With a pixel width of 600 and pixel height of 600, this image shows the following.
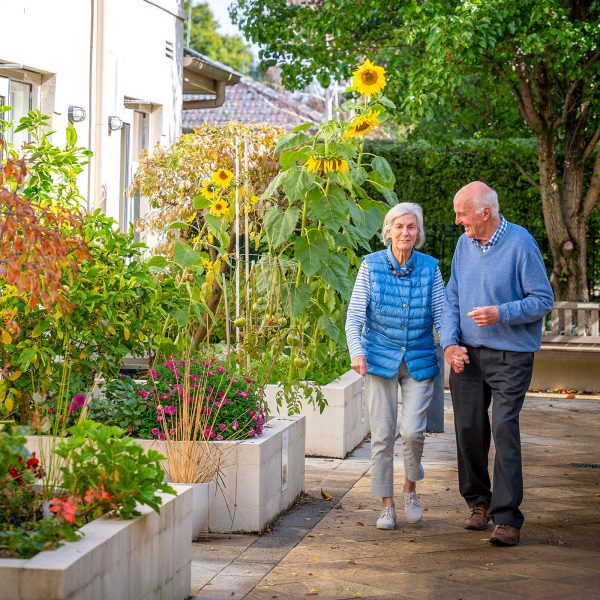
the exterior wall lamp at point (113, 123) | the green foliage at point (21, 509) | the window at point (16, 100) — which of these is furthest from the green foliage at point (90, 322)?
the exterior wall lamp at point (113, 123)

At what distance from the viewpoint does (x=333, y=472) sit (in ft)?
27.0

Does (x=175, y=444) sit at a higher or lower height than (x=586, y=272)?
lower

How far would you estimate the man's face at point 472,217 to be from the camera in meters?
6.26

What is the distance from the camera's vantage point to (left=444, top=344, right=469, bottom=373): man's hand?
20.5 ft

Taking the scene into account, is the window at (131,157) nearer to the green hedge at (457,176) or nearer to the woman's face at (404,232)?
the green hedge at (457,176)

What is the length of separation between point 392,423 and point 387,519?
52 cm

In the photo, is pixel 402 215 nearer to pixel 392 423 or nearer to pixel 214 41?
pixel 392 423

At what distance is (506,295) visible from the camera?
6.23 m

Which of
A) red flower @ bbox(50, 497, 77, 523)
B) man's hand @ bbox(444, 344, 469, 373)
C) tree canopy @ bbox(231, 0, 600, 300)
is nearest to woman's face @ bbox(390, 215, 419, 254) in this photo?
man's hand @ bbox(444, 344, 469, 373)

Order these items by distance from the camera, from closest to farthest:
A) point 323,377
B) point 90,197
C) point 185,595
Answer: point 185,595, point 323,377, point 90,197

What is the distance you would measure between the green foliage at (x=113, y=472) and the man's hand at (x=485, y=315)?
224 centimetres

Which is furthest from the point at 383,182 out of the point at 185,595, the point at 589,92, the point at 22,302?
the point at 589,92

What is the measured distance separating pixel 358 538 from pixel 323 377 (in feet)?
9.72

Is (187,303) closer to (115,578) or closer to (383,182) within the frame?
(383,182)
